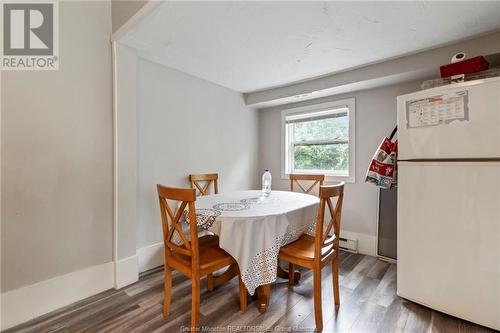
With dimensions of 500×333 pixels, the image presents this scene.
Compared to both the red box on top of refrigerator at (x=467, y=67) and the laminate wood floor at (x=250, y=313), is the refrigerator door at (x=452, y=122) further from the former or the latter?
the laminate wood floor at (x=250, y=313)

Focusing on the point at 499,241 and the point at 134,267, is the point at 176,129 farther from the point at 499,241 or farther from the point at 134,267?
the point at 499,241

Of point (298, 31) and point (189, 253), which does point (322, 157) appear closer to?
point (298, 31)

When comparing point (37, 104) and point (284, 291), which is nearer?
point (37, 104)

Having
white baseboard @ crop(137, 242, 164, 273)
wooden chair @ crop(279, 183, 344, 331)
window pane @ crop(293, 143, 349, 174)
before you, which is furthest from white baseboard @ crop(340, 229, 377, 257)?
white baseboard @ crop(137, 242, 164, 273)

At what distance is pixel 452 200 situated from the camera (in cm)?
159

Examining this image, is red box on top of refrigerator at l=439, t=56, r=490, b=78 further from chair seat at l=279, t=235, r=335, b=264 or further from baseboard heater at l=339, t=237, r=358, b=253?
baseboard heater at l=339, t=237, r=358, b=253

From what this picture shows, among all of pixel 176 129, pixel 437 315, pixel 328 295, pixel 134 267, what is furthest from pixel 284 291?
pixel 176 129

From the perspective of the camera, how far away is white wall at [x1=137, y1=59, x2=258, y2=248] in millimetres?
2324

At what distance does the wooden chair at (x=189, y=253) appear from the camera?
1.40m

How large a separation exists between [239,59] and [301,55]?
0.61 m

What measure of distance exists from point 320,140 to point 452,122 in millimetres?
1758

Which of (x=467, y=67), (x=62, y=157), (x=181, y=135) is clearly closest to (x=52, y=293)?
(x=62, y=157)

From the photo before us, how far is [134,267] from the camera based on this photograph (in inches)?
83.5

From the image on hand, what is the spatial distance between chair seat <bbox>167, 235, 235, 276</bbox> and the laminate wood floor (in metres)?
0.41
